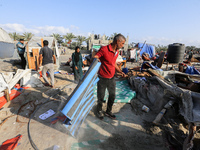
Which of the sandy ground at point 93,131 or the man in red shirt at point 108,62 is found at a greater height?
the man in red shirt at point 108,62

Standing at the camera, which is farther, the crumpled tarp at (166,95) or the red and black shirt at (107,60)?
the red and black shirt at (107,60)

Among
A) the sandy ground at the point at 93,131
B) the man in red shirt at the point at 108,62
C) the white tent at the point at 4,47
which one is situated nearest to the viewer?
the sandy ground at the point at 93,131

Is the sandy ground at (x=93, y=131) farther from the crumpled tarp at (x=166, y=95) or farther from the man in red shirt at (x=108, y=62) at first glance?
the man in red shirt at (x=108, y=62)

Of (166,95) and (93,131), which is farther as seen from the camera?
(166,95)

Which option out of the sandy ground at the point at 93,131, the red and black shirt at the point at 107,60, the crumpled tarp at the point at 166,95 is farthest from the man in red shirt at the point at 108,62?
the crumpled tarp at the point at 166,95

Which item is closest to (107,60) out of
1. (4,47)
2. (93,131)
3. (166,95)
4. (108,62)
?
(108,62)

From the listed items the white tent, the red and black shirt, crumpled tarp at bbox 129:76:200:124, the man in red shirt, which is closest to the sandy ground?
crumpled tarp at bbox 129:76:200:124

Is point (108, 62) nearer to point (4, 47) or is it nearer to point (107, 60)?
point (107, 60)

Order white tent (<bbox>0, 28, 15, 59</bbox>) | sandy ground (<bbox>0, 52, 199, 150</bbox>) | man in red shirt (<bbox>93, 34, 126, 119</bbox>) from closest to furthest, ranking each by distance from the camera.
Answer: sandy ground (<bbox>0, 52, 199, 150</bbox>) → man in red shirt (<bbox>93, 34, 126, 119</bbox>) → white tent (<bbox>0, 28, 15, 59</bbox>)

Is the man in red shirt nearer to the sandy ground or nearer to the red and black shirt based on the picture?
the red and black shirt

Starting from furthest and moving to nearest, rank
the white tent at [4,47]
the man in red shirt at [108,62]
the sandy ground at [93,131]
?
the white tent at [4,47]
the man in red shirt at [108,62]
the sandy ground at [93,131]

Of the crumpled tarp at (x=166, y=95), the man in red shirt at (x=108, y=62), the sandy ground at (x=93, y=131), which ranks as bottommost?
the sandy ground at (x=93, y=131)

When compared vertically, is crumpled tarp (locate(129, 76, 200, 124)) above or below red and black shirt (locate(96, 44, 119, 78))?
below

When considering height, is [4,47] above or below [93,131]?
above
